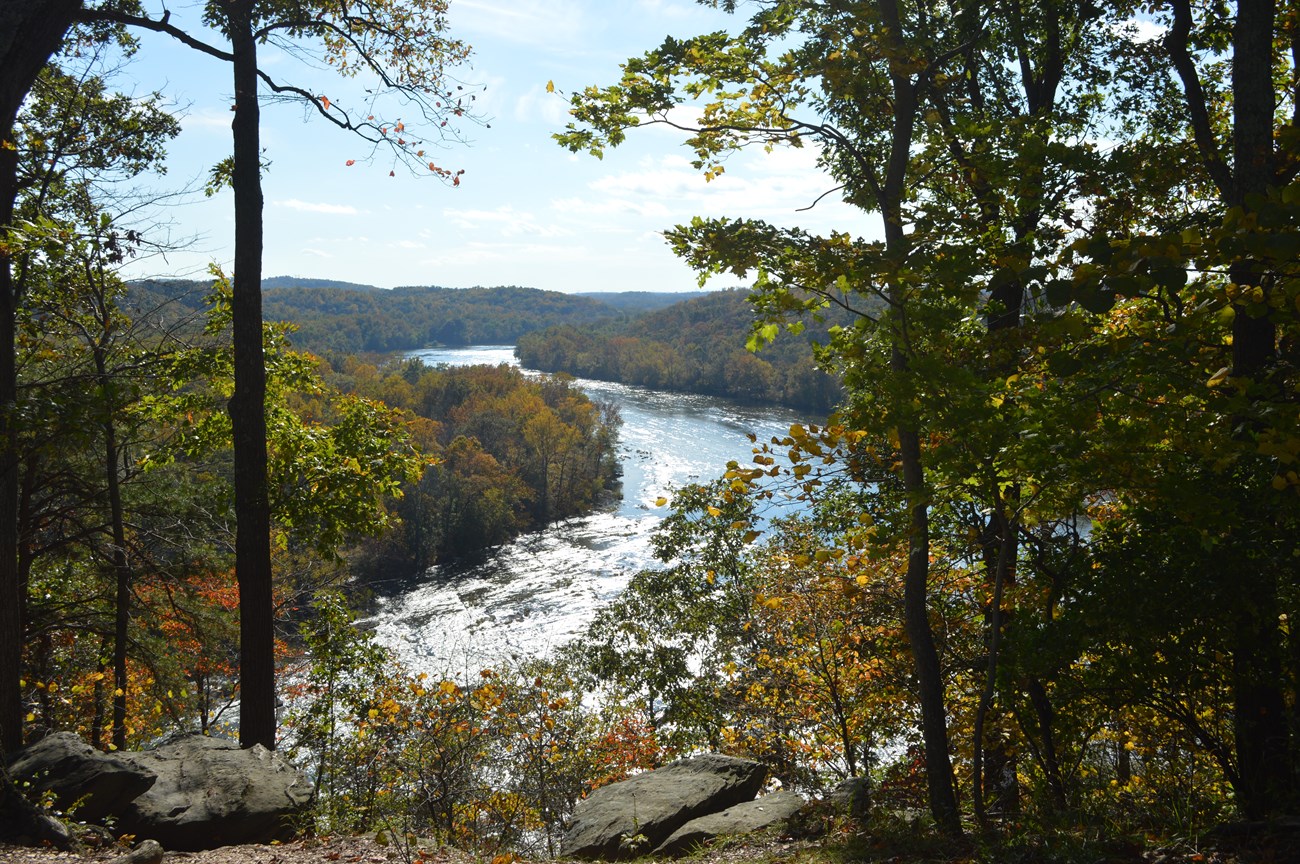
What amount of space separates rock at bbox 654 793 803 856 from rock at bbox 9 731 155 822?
3.57 meters

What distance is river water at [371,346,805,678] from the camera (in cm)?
2836

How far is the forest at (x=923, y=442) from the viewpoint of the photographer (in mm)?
3844

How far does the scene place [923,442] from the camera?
7586 mm

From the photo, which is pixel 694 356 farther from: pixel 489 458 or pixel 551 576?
pixel 551 576

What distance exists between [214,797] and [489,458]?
51.0 metres

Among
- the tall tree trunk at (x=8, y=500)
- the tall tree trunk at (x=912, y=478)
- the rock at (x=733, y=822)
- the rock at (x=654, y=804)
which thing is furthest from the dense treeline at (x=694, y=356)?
the tall tree trunk at (x=8, y=500)

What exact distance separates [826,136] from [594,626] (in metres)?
14.3

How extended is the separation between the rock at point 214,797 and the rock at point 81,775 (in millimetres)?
128

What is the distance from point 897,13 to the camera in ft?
15.6

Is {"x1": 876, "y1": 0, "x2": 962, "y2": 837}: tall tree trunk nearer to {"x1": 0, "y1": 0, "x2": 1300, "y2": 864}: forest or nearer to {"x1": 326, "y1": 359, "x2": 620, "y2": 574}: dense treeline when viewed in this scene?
{"x1": 0, "y1": 0, "x2": 1300, "y2": 864}: forest

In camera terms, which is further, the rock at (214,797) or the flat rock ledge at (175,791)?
the rock at (214,797)

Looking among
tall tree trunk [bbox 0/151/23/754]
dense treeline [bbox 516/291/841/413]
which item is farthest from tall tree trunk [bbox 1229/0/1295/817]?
dense treeline [bbox 516/291/841/413]

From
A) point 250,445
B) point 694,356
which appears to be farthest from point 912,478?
point 694,356

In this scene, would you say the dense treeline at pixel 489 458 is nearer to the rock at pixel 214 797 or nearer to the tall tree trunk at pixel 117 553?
the tall tree trunk at pixel 117 553
